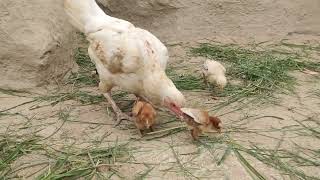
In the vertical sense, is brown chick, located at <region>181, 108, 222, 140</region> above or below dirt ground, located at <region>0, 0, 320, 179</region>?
above

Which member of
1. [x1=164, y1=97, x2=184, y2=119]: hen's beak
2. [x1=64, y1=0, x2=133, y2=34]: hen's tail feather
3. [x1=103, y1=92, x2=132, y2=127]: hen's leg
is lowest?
[x1=103, y1=92, x2=132, y2=127]: hen's leg

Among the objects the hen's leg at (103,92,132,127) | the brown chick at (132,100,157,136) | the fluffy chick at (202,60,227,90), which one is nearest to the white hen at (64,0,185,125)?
the hen's leg at (103,92,132,127)

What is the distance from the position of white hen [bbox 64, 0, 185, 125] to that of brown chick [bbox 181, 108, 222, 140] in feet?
0.45

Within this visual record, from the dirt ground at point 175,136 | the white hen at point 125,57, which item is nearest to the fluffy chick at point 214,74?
the dirt ground at point 175,136

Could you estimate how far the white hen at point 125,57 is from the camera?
3.55 meters

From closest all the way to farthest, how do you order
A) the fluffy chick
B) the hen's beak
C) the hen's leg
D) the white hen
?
the hen's beak < the white hen < the hen's leg < the fluffy chick

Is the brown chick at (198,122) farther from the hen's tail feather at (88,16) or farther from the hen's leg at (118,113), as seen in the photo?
the hen's tail feather at (88,16)

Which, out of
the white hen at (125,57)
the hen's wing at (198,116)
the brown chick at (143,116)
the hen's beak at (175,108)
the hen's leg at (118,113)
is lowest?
the hen's leg at (118,113)

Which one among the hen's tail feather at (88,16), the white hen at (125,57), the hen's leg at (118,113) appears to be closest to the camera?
the white hen at (125,57)

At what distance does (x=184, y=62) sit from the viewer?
517 centimetres

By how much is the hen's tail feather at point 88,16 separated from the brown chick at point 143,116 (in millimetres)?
711

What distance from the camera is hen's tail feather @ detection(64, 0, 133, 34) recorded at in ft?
12.7

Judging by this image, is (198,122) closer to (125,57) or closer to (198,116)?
(198,116)

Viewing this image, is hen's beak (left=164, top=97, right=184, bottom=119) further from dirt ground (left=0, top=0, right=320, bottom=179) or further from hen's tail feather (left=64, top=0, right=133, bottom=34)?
hen's tail feather (left=64, top=0, right=133, bottom=34)
